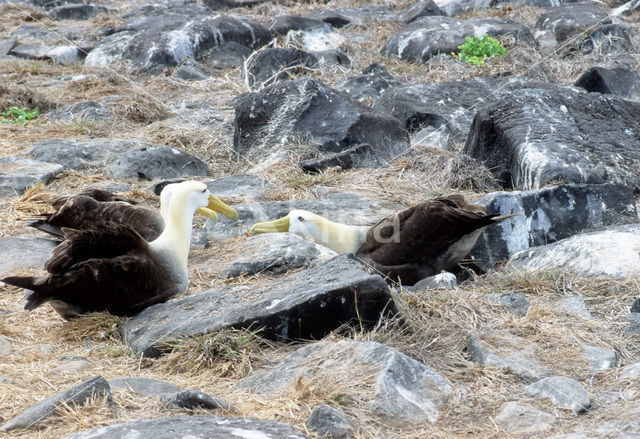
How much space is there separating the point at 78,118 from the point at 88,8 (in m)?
11.0

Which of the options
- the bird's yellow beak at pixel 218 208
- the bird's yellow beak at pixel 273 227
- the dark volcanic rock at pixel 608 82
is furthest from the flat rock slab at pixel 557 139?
the dark volcanic rock at pixel 608 82

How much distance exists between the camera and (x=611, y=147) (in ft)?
25.3

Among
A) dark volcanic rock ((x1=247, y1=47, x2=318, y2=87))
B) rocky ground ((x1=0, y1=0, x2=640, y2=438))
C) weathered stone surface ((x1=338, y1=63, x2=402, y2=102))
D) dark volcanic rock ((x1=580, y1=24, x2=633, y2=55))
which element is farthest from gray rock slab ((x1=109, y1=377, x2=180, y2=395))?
dark volcanic rock ((x1=580, y1=24, x2=633, y2=55))

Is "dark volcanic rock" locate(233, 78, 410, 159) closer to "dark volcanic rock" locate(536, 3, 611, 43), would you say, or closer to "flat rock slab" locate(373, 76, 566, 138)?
"flat rock slab" locate(373, 76, 566, 138)

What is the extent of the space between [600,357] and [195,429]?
7.40ft

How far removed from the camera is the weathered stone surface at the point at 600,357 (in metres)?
4.00

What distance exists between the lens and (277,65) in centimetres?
1284

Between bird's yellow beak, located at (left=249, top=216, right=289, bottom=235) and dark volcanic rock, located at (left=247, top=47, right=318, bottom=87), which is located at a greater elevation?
dark volcanic rock, located at (left=247, top=47, right=318, bottom=87)

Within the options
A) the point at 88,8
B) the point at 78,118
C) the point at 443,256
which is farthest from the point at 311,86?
the point at 88,8

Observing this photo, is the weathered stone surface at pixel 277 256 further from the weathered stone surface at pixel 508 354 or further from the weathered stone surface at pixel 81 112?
the weathered stone surface at pixel 81 112

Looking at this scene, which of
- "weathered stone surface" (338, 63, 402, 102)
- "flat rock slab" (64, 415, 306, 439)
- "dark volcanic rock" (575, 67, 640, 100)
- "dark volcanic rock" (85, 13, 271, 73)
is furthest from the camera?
"dark volcanic rock" (85, 13, 271, 73)

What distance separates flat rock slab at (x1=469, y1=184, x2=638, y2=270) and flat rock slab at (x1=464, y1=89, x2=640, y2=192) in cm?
51

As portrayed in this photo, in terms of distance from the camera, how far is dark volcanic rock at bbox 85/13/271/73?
47.4 ft

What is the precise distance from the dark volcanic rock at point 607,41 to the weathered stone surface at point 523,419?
1163cm
